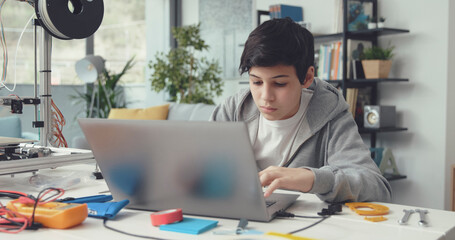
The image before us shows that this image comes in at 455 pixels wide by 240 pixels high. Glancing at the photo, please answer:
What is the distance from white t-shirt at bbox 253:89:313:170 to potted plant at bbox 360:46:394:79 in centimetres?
181

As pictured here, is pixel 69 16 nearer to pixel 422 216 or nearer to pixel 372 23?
pixel 422 216

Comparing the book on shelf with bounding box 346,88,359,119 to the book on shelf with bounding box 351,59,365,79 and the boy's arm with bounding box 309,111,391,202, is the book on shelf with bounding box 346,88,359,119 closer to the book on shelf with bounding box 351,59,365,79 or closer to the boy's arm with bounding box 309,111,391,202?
the book on shelf with bounding box 351,59,365,79

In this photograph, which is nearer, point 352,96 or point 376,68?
point 376,68

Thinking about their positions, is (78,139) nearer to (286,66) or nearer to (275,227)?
(286,66)

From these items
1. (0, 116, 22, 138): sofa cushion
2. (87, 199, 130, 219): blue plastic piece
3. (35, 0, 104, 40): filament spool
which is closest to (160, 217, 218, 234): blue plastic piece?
(87, 199, 130, 219): blue plastic piece

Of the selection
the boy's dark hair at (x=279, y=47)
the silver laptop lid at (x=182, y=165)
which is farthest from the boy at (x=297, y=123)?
the silver laptop lid at (x=182, y=165)

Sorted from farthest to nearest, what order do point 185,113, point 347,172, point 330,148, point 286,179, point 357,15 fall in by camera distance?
point 185,113 < point 357,15 < point 330,148 < point 347,172 < point 286,179

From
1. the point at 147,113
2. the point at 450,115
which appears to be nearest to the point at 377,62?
the point at 450,115

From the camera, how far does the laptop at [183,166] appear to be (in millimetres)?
911

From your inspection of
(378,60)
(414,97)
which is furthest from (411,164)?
(378,60)

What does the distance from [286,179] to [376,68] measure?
7.57ft

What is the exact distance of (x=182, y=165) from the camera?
98 cm

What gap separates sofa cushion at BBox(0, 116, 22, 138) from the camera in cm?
403

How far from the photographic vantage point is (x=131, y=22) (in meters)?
5.86
